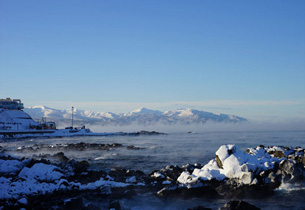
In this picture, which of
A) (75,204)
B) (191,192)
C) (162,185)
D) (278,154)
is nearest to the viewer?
(75,204)

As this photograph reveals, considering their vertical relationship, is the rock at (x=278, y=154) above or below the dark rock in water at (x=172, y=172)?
above

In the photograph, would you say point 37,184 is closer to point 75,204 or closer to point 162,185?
point 75,204

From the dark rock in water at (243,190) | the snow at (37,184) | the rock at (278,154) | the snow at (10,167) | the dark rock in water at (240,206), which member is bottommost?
the snow at (10,167)

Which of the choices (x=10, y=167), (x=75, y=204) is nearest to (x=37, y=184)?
(x=75, y=204)

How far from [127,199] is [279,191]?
8.20 meters

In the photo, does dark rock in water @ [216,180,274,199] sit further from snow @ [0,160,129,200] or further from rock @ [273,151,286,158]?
rock @ [273,151,286,158]

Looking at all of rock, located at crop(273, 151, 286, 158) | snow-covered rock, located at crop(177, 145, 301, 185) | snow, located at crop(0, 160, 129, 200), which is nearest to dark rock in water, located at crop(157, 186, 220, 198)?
snow-covered rock, located at crop(177, 145, 301, 185)

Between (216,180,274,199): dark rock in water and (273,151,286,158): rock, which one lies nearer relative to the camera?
(216,180,274,199): dark rock in water

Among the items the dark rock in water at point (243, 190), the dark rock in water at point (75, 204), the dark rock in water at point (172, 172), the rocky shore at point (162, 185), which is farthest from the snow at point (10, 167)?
the dark rock in water at point (243, 190)

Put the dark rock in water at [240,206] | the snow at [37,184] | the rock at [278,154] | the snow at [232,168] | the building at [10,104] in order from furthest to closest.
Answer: the building at [10,104]
the rock at [278,154]
the snow at [232,168]
the snow at [37,184]
the dark rock in water at [240,206]

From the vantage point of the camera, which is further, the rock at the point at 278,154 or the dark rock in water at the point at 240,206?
the rock at the point at 278,154

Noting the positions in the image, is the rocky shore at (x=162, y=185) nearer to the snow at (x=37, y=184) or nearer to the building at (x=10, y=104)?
the snow at (x=37, y=184)

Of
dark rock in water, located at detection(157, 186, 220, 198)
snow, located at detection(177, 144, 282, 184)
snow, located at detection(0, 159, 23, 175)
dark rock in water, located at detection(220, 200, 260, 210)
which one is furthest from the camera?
snow, located at detection(0, 159, 23, 175)

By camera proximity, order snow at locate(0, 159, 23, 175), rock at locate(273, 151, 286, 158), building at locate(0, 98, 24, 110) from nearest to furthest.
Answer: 1. snow at locate(0, 159, 23, 175)
2. rock at locate(273, 151, 286, 158)
3. building at locate(0, 98, 24, 110)
